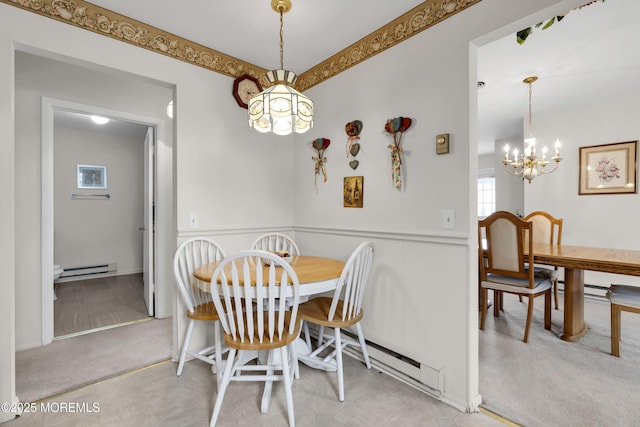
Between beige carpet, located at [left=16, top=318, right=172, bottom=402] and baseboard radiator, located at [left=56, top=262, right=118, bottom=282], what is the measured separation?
8.13 feet

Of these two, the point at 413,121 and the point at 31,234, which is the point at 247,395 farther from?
the point at 31,234

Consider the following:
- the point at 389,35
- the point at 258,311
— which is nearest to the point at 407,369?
the point at 258,311

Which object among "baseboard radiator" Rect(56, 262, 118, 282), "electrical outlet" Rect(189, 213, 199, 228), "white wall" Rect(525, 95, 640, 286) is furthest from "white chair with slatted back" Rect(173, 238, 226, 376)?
"white wall" Rect(525, 95, 640, 286)

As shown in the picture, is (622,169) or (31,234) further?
(622,169)

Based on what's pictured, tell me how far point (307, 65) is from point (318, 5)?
0.84 metres

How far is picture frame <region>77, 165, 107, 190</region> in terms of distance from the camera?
4.60 metres

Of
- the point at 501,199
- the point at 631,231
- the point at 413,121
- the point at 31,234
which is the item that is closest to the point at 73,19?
the point at 31,234

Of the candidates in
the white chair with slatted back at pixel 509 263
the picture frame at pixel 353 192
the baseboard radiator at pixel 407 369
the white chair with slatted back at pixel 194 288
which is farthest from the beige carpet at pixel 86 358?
the white chair with slatted back at pixel 509 263

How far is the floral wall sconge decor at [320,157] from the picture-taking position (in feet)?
8.41

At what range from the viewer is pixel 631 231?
137 inches

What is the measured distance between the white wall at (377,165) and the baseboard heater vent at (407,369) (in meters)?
0.06

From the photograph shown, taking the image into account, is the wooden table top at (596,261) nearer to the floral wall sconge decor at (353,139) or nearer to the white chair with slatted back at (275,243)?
the floral wall sconge decor at (353,139)

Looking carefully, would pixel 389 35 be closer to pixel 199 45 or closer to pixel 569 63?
pixel 199 45

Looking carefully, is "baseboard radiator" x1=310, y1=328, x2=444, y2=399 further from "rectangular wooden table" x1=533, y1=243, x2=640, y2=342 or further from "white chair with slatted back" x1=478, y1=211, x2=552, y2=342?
"rectangular wooden table" x1=533, y1=243, x2=640, y2=342
